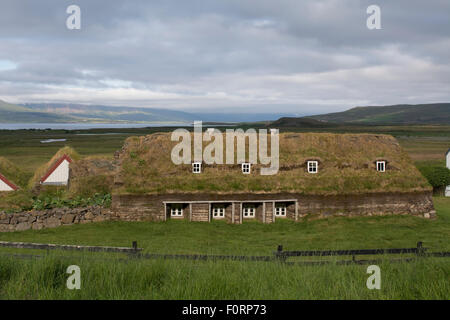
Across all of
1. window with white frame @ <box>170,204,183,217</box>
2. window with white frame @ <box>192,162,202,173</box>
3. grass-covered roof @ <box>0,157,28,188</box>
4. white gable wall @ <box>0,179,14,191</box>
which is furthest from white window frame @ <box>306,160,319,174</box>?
grass-covered roof @ <box>0,157,28,188</box>

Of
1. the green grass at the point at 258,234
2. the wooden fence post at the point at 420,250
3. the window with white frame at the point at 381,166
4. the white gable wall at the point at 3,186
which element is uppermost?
the window with white frame at the point at 381,166

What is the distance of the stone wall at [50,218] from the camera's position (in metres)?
26.1

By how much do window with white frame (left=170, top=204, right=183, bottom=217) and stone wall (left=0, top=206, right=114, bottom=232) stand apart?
468cm

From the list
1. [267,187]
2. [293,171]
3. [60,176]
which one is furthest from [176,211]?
[60,176]

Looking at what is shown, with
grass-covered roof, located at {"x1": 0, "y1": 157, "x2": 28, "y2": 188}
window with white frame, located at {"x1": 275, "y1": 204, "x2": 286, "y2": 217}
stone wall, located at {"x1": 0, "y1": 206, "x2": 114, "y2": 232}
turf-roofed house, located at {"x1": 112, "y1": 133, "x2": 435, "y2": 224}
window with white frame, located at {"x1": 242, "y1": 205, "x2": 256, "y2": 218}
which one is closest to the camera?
stone wall, located at {"x1": 0, "y1": 206, "x2": 114, "y2": 232}

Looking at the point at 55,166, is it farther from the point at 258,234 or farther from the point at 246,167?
the point at 258,234

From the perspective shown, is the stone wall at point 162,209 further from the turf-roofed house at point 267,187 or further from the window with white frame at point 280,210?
the window with white frame at point 280,210

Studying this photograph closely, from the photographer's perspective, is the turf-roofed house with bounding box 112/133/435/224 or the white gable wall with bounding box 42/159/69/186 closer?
the turf-roofed house with bounding box 112/133/435/224

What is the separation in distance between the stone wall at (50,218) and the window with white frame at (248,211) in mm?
10600

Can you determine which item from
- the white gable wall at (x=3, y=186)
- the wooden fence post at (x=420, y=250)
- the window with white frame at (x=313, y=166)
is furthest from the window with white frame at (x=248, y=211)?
the white gable wall at (x=3, y=186)

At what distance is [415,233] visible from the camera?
2561 centimetres

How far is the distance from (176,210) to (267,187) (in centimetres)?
760

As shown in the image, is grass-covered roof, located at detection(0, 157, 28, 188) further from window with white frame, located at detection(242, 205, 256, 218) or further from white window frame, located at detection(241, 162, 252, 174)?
window with white frame, located at detection(242, 205, 256, 218)

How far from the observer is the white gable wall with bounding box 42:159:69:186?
1443 inches
